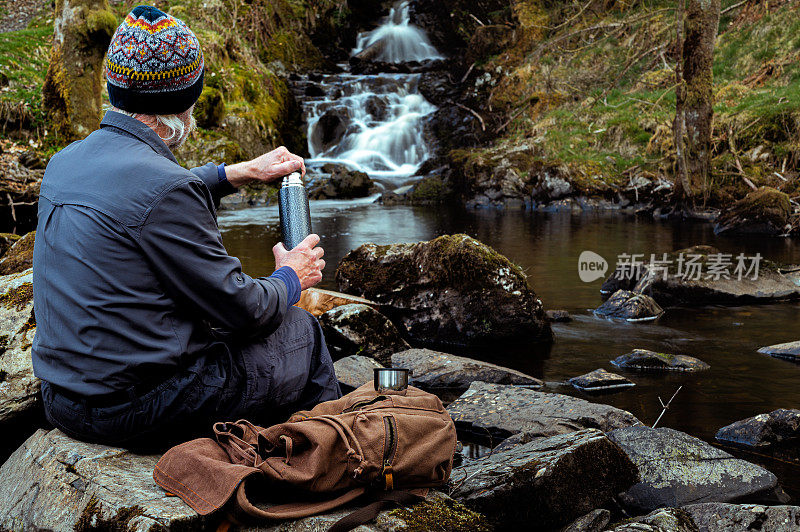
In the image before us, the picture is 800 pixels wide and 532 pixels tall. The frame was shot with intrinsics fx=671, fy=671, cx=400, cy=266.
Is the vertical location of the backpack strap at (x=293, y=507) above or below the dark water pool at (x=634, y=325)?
above

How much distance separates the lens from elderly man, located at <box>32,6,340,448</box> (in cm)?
233

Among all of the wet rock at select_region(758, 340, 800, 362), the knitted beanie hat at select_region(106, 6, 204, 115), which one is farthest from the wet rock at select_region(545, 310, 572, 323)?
the knitted beanie hat at select_region(106, 6, 204, 115)

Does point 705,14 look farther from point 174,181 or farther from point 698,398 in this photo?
point 174,181

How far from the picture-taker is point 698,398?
4902 millimetres

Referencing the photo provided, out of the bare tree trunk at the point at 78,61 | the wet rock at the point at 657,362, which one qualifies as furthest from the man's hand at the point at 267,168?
the bare tree trunk at the point at 78,61

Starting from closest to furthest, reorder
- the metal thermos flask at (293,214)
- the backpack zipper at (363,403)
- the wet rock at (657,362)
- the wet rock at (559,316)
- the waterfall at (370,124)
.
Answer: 1. the backpack zipper at (363,403)
2. the metal thermos flask at (293,214)
3. the wet rock at (657,362)
4. the wet rock at (559,316)
5. the waterfall at (370,124)

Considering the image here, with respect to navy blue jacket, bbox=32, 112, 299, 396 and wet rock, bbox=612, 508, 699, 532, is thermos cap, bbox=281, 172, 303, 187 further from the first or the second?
wet rock, bbox=612, 508, 699, 532

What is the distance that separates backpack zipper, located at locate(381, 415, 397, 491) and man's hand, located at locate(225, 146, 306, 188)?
131 centimetres

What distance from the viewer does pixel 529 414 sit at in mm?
4246

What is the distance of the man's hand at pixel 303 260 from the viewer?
9.42 feet

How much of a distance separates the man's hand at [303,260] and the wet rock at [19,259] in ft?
15.3

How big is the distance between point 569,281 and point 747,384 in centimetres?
445

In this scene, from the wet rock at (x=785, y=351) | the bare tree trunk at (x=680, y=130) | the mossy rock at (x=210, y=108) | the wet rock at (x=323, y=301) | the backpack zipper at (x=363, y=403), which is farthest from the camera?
the mossy rock at (x=210, y=108)

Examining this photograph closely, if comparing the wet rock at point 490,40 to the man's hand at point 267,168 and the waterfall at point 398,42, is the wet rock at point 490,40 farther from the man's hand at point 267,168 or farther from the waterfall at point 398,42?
the man's hand at point 267,168
